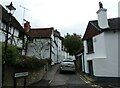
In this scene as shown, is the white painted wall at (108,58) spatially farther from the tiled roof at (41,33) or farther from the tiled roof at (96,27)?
the tiled roof at (41,33)

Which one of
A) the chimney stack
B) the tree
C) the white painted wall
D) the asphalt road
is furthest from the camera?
the tree

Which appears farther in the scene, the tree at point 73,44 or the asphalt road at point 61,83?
the tree at point 73,44

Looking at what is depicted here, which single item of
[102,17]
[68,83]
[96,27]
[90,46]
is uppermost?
[102,17]

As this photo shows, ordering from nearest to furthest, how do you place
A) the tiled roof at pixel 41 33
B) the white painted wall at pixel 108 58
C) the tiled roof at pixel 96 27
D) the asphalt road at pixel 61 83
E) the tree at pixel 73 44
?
the asphalt road at pixel 61 83, the white painted wall at pixel 108 58, the tiled roof at pixel 96 27, the tiled roof at pixel 41 33, the tree at pixel 73 44

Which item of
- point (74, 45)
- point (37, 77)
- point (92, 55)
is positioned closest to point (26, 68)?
point (37, 77)

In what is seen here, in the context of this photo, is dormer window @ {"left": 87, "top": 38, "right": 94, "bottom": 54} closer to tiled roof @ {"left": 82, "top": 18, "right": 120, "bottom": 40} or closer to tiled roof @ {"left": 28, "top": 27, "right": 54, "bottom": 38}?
tiled roof @ {"left": 82, "top": 18, "right": 120, "bottom": 40}

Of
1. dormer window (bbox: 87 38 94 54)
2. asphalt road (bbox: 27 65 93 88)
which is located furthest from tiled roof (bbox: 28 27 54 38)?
dormer window (bbox: 87 38 94 54)

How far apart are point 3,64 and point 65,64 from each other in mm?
14738

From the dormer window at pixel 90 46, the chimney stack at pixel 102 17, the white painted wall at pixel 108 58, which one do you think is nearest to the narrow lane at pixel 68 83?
the white painted wall at pixel 108 58

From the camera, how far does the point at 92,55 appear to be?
23984mm

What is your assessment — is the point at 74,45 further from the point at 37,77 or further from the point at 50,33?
the point at 37,77

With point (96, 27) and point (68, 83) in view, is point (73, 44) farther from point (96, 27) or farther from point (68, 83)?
point (68, 83)

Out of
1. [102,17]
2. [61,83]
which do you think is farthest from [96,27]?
[61,83]

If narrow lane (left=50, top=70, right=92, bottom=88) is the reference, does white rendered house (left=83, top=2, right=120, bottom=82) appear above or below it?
above
